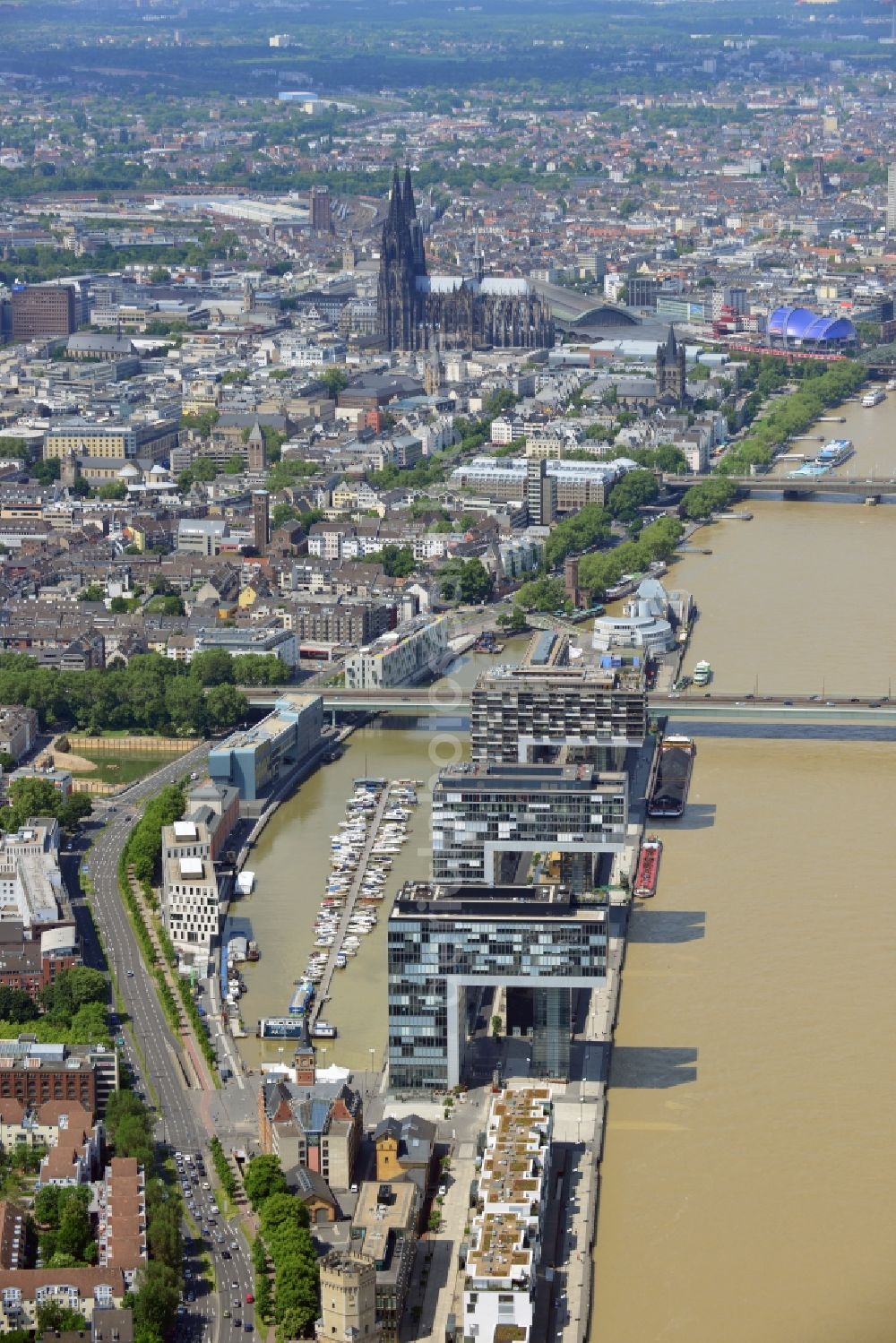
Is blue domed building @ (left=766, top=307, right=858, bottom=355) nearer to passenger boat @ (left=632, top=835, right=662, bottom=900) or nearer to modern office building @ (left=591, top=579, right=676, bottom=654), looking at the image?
modern office building @ (left=591, top=579, right=676, bottom=654)

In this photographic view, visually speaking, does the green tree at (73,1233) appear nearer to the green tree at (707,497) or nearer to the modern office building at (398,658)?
the modern office building at (398,658)

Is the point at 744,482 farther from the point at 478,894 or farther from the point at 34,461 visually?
the point at 478,894

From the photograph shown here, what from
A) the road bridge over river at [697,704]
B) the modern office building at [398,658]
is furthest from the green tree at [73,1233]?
the modern office building at [398,658]

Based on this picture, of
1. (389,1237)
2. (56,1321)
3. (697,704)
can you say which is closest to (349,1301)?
(389,1237)

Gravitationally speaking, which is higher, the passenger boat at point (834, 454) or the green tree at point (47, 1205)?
the green tree at point (47, 1205)

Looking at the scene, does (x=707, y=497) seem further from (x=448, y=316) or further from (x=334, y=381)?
(x=448, y=316)
